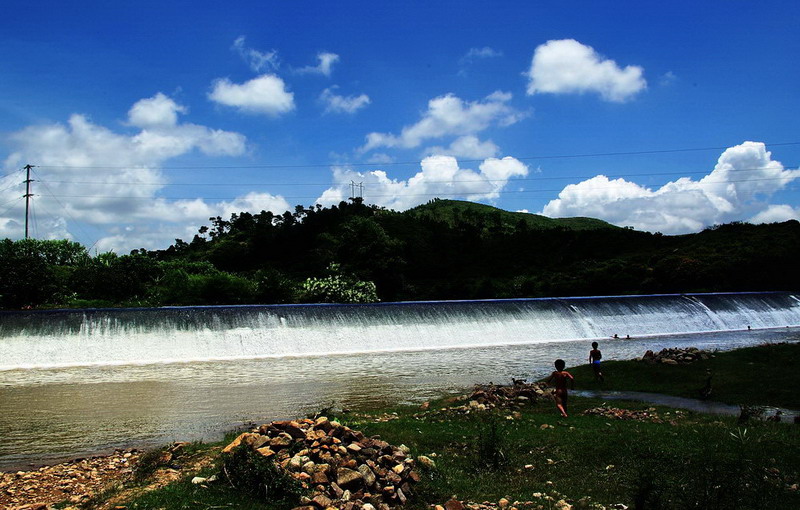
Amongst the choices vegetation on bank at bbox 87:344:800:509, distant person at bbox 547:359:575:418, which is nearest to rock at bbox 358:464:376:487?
vegetation on bank at bbox 87:344:800:509

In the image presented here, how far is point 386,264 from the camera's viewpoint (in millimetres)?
49906

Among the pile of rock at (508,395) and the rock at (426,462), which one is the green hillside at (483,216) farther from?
the rock at (426,462)

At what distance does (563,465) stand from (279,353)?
1948 centimetres

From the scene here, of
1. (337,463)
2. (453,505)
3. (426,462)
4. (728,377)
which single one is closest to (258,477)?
(337,463)

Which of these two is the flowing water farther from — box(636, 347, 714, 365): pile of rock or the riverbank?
box(636, 347, 714, 365): pile of rock

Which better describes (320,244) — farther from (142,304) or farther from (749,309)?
(749,309)

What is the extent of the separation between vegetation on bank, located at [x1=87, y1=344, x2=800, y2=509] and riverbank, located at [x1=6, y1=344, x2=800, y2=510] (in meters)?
0.02

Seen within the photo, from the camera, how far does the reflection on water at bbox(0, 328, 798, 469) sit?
12031 millimetres

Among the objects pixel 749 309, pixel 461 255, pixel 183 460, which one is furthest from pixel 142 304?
pixel 461 255

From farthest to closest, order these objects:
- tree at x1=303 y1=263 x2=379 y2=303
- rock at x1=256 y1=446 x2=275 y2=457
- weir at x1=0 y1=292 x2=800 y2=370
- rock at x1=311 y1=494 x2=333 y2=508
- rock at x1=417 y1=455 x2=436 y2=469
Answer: tree at x1=303 y1=263 x2=379 y2=303 → weir at x1=0 y1=292 x2=800 y2=370 → rock at x1=417 y1=455 x2=436 y2=469 → rock at x1=256 y1=446 x2=275 y2=457 → rock at x1=311 y1=494 x2=333 y2=508

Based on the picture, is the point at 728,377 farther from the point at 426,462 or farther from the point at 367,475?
the point at 367,475

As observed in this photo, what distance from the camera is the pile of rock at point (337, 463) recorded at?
23.0 ft

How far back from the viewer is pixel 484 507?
695cm

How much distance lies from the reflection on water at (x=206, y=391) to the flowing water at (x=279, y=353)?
0.18 feet
